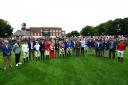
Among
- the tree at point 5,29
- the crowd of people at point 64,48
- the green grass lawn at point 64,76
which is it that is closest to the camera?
the green grass lawn at point 64,76

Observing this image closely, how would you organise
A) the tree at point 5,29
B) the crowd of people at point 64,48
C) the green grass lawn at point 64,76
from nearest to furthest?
the green grass lawn at point 64,76
the crowd of people at point 64,48
the tree at point 5,29

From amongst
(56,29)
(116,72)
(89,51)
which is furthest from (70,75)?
(56,29)

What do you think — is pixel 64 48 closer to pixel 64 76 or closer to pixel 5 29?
pixel 64 76

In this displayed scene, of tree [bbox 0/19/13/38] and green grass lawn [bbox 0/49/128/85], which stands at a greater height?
tree [bbox 0/19/13/38]

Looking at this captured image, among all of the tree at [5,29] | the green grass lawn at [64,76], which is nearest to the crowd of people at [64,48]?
the green grass lawn at [64,76]

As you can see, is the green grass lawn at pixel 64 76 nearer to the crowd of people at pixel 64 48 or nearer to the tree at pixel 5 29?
the crowd of people at pixel 64 48

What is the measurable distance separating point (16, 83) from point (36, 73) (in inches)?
138

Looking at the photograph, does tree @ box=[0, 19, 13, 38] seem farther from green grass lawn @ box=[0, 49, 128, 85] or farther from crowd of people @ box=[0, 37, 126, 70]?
green grass lawn @ box=[0, 49, 128, 85]

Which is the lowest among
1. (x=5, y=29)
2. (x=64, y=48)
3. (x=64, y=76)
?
(x=64, y=76)

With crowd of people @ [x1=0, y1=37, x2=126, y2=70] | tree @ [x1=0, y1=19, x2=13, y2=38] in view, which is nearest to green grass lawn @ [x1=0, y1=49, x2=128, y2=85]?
crowd of people @ [x1=0, y1=37, x2=126, y2=70]

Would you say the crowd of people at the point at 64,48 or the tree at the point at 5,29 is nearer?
the crowd of people at the point at 64,48

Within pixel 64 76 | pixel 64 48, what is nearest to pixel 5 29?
pixel 64 48

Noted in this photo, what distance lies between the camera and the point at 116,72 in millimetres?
20750

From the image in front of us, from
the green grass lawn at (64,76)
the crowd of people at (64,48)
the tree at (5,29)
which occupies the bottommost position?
the green grass lawn at (64,76)
